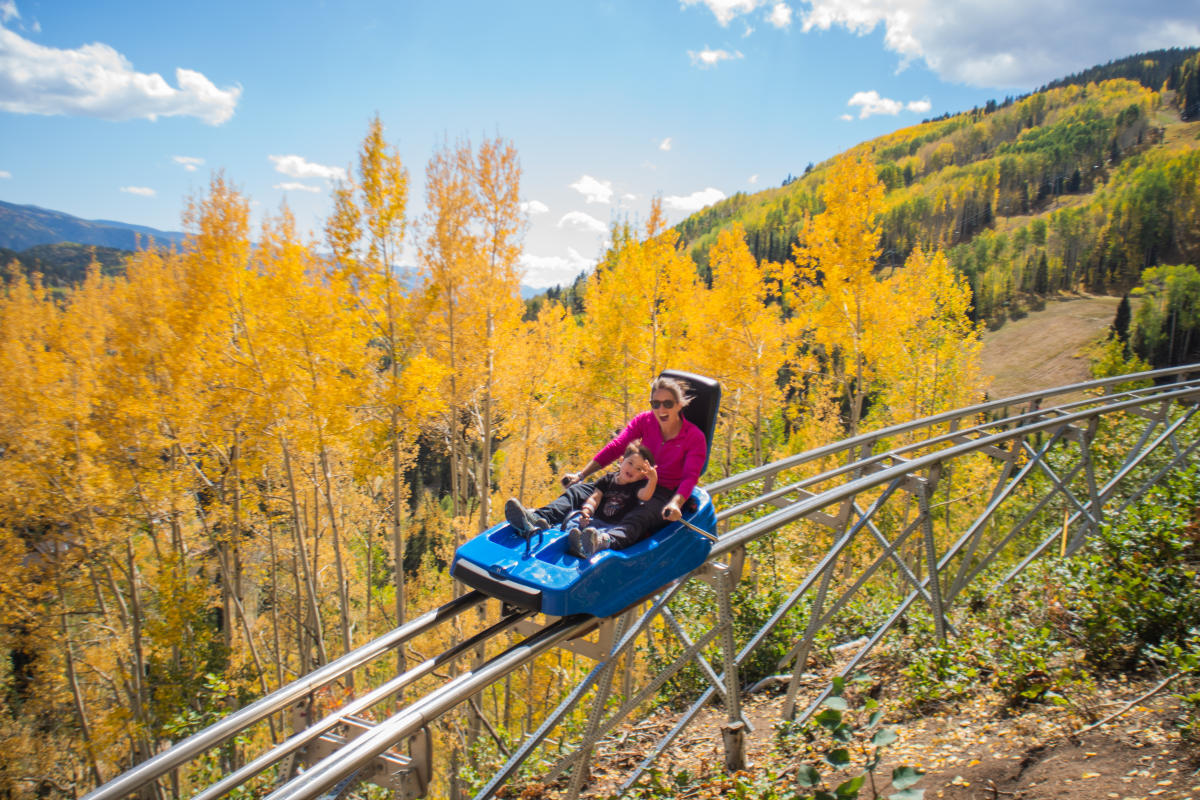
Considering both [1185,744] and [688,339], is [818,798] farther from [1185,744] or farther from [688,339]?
[688,339]

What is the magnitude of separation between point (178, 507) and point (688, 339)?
1280 centimetres

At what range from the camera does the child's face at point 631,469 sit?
356cm

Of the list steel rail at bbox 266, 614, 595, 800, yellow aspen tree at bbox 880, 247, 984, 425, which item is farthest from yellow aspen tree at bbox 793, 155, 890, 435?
steel rail at bbox 266, 614, 595, 800

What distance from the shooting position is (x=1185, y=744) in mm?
2633

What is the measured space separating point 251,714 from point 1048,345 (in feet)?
265

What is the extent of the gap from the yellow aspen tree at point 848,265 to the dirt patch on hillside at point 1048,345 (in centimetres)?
5249

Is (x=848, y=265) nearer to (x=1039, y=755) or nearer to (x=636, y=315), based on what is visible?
(x=636, y=315)

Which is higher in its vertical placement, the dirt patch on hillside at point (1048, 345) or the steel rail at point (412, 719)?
the dirt patch on hillside at point (1048, 345)

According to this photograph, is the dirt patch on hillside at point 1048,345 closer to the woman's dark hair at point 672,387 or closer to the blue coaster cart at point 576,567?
the woman's dark hair at point 672,387

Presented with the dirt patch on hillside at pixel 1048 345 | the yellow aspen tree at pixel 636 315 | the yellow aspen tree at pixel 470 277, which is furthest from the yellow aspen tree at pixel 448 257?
the dirt patch on hillside at pixel 1048 345

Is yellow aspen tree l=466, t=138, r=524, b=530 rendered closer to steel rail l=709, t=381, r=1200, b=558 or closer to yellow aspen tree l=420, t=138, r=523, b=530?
yellow aspen tree l=420, t=138, r=523, b=530

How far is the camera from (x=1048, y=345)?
209 feet

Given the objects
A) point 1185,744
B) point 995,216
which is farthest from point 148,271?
point 995,216

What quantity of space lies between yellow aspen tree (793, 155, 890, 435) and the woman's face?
9408mm
